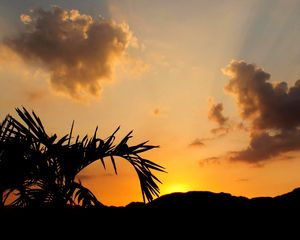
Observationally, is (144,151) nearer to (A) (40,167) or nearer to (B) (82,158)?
(B) (82,158)

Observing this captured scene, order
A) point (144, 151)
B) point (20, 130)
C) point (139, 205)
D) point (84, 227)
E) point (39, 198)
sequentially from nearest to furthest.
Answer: point (20, 130), point (39, 198), point (144, 151), point (84, 227), point (139, 205)

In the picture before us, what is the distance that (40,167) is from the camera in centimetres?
490

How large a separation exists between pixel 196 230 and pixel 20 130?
353cm

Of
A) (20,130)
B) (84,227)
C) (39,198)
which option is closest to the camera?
(20,130)

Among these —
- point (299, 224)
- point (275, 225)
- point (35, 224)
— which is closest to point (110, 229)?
point (35, 224)

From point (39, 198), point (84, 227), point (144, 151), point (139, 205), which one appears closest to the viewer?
point (39, 198)

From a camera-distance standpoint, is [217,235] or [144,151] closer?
[144,151]

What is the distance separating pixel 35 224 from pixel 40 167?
103 centimetres

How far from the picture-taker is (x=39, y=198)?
5.08 meters

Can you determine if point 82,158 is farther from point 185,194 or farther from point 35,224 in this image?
point 185,194

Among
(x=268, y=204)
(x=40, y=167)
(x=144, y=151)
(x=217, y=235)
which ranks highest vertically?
(x=144, y=151)

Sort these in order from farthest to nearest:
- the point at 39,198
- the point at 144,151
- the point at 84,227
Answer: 1. the point at 84,227
2. the point at 144,151
3. the point at 39,198

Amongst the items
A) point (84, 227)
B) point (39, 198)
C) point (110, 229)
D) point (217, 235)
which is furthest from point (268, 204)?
point (39, 198)

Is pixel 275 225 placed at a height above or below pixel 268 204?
below
